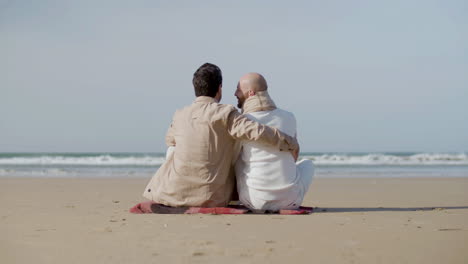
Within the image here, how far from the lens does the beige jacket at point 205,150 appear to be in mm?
5441

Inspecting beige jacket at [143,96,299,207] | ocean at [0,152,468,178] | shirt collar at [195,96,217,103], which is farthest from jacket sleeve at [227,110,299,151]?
ocean at [0,152,468,178]

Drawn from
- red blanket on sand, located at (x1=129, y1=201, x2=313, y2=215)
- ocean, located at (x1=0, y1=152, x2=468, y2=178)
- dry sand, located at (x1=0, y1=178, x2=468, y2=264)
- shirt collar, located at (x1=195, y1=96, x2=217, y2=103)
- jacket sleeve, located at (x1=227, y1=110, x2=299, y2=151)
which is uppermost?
shirt collar, located at (x1=195, y1=96, x2=217, y2=103)

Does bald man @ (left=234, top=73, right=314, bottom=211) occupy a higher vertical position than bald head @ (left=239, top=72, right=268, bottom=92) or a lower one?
lower

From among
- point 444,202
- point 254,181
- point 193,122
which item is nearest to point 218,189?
point 254,181

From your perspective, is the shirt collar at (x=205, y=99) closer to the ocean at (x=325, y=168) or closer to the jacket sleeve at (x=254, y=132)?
the jacket sleeve at (x=254, y=132)

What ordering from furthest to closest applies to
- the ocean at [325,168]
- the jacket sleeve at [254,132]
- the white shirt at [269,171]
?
the ocean at [325,168] → the white shirt at [269,171] → the jacket sleeve at [254,132]

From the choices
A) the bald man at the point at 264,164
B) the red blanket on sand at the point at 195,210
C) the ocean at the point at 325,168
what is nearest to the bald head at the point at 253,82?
the bald man at the point at 264,164

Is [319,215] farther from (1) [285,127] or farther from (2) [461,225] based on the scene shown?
(2) [461,225]

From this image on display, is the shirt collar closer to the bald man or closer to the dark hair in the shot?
the dark hair

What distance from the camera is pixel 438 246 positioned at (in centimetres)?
387

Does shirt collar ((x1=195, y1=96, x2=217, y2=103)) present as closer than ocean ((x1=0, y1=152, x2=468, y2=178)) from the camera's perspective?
Yes

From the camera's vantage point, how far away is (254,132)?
17.5 ft

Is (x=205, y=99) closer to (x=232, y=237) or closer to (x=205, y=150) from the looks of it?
(x=205, y=150)

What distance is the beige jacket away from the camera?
544 cm
